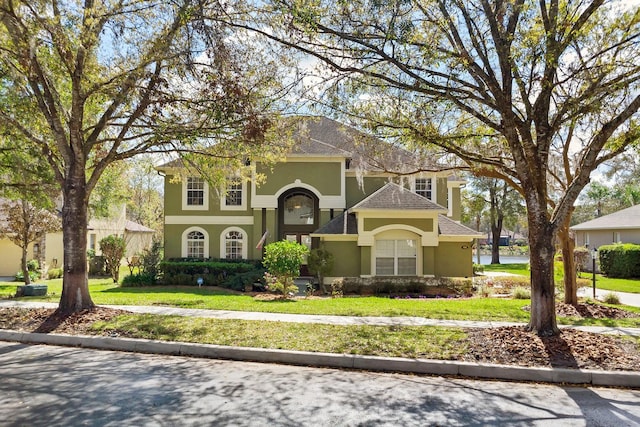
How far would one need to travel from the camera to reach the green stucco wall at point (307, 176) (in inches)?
889

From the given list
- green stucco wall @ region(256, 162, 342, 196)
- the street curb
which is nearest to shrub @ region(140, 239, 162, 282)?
green stucco wall @ region(256, 162, 342, 196)

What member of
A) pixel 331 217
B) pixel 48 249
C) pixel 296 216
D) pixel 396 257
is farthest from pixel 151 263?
pixel 48 249

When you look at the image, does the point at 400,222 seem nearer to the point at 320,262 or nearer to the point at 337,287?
the point at 320,262

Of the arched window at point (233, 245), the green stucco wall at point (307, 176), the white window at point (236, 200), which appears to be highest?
the green stucco wall at point (307, 176)

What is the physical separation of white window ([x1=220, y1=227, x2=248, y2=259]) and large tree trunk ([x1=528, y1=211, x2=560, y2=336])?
17223 millimetres

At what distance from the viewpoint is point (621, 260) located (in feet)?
81.0

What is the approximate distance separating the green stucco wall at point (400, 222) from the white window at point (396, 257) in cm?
72

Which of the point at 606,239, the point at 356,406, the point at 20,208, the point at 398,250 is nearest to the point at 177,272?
the point at 20,208

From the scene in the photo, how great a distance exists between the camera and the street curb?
21.1 ft

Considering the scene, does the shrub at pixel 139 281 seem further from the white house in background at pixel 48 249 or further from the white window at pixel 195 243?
the white house in background at pixel 48 249

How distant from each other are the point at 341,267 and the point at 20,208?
1516 cm

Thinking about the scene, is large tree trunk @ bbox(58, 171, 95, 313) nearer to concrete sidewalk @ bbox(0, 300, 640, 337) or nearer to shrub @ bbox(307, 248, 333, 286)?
concrete sidewalk @ bbox(0, 300, 640, 337)

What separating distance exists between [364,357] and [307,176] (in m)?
16.1

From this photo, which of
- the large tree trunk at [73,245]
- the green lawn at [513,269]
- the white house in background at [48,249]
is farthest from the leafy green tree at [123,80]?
the green lawn at [513,269]
